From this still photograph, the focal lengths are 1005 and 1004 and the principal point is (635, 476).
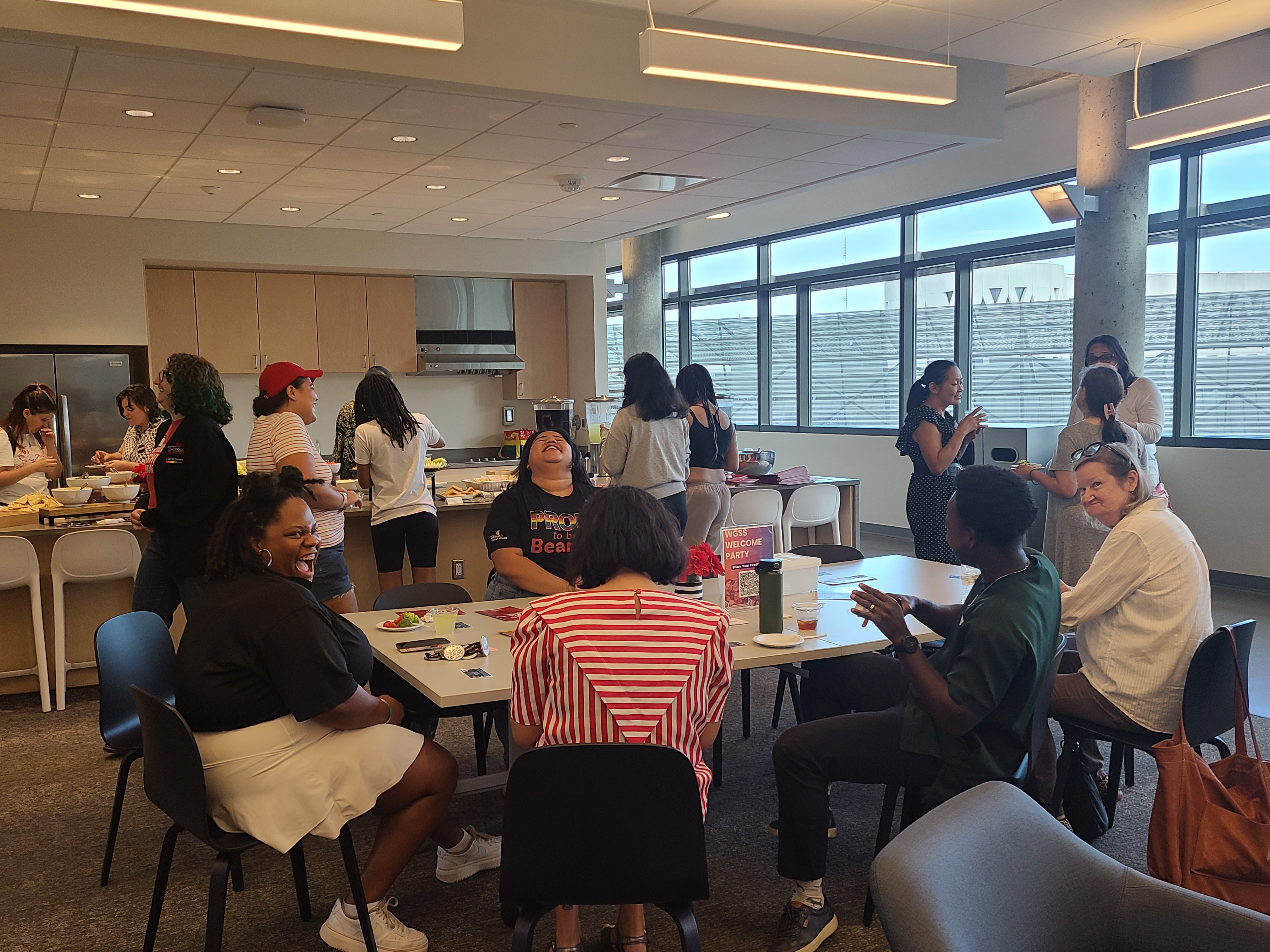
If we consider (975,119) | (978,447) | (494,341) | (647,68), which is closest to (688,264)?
(494,341)

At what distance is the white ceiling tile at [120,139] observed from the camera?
4770mm

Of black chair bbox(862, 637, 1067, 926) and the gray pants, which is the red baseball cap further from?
black chair bbox(862, 637, 1067, 926)

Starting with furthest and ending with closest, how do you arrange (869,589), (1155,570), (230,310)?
(230,310)
(1155,570)
(869,589)

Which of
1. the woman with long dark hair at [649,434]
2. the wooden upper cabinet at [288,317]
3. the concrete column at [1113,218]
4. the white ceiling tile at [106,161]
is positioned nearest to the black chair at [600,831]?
the woman with long dark hair at [649,434]

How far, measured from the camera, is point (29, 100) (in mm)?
4301

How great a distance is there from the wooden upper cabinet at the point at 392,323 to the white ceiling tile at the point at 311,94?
4.29 meters

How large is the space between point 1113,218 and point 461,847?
5.77 meters

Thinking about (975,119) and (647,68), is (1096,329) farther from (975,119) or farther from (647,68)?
(647,68)

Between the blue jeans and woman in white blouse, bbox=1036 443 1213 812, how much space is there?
335 centimetres

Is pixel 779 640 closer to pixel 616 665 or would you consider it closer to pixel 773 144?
pixel 616 665

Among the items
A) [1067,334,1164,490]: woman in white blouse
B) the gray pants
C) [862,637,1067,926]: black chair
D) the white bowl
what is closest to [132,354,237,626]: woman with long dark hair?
the white bowl

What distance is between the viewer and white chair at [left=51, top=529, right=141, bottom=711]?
4.62m

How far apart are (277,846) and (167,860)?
32 cm

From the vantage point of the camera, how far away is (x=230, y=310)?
8.25 metres
